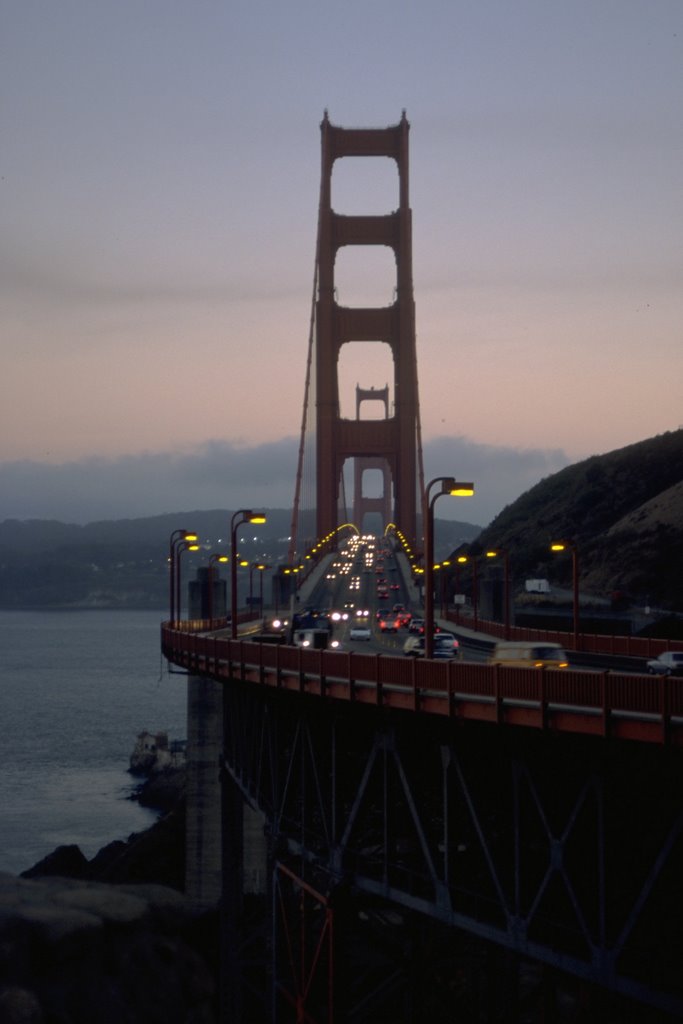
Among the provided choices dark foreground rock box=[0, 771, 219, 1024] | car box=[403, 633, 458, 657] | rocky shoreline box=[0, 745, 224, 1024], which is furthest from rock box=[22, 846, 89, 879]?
car box=[403, 633, 458, 657]

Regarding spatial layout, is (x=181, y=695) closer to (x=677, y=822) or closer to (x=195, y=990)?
(x=195, y=990)

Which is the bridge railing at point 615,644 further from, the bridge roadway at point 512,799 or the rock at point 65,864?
the rock at point 65,864

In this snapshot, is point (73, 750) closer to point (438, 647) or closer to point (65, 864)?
point (65, 864)

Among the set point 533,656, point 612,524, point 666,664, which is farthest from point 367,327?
point 533,656

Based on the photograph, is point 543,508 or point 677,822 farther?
point 543,508

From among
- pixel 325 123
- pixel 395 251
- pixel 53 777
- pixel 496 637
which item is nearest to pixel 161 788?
pixel 53 777
